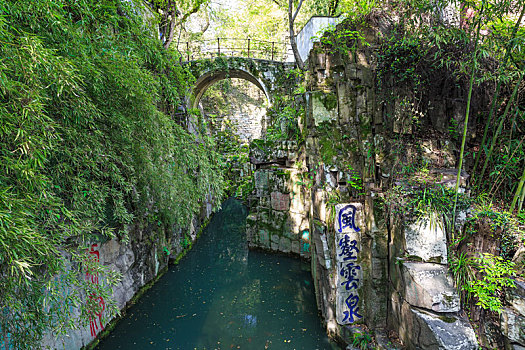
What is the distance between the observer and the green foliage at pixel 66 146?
78.0 inches

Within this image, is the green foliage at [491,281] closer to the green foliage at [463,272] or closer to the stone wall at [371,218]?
the green foliage at [463,272]

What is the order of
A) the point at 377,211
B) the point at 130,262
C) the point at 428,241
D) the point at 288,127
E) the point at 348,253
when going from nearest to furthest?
the point at 428,241
the point at 377,211
the point at 348,253
the point at 130,262
the point at 288,127

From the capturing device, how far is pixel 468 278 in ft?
9.49

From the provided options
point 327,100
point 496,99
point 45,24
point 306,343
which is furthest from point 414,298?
point 45,24

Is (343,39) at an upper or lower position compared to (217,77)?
lower

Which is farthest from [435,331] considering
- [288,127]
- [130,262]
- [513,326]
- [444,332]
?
[288,127]

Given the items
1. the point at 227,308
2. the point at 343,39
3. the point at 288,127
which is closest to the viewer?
the point at 343,39

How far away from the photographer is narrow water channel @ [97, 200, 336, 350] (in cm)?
432

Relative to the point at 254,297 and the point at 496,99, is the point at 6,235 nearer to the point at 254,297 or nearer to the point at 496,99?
the point at 254,297

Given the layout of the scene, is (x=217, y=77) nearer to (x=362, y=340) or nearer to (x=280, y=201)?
(x=280, y=201)

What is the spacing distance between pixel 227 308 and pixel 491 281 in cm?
418

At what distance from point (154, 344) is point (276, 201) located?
404 cm

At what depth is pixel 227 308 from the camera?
17.2ft

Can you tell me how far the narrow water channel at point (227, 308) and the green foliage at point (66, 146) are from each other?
4.59ft
